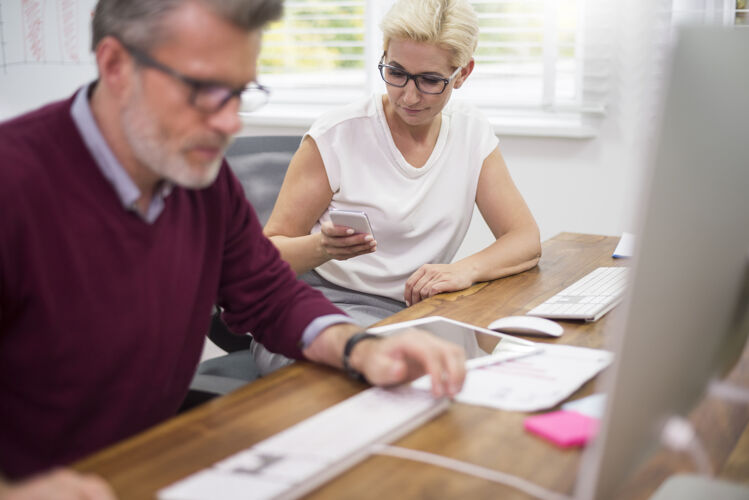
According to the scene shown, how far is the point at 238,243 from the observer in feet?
3.92

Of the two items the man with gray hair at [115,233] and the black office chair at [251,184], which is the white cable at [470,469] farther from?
the black office chair at [251,184]

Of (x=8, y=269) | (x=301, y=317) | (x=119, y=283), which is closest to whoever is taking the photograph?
(x=8, y=269)

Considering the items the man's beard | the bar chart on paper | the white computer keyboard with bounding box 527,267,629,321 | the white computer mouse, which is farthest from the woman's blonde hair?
the bar chart on paper

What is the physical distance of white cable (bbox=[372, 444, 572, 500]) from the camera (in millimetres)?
727

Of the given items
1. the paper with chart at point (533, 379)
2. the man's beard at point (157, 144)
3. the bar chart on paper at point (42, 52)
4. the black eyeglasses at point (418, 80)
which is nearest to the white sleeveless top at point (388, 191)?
the black eyeglasses at point (418, 80)

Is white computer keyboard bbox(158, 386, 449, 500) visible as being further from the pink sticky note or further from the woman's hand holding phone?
the woman's hand holding phone

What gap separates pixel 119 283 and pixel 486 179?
1.19 m

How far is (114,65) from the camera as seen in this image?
930 millimetres

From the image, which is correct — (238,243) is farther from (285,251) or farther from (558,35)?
(558,35)

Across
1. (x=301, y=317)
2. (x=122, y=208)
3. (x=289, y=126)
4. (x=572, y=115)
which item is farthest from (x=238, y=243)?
(x=289, y=126)

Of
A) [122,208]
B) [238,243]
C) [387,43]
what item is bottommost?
[238,243]

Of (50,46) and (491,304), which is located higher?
(50,46)

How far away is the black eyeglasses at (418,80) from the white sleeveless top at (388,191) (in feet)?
0.39

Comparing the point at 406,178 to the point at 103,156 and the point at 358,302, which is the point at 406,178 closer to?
the point at 358,302
